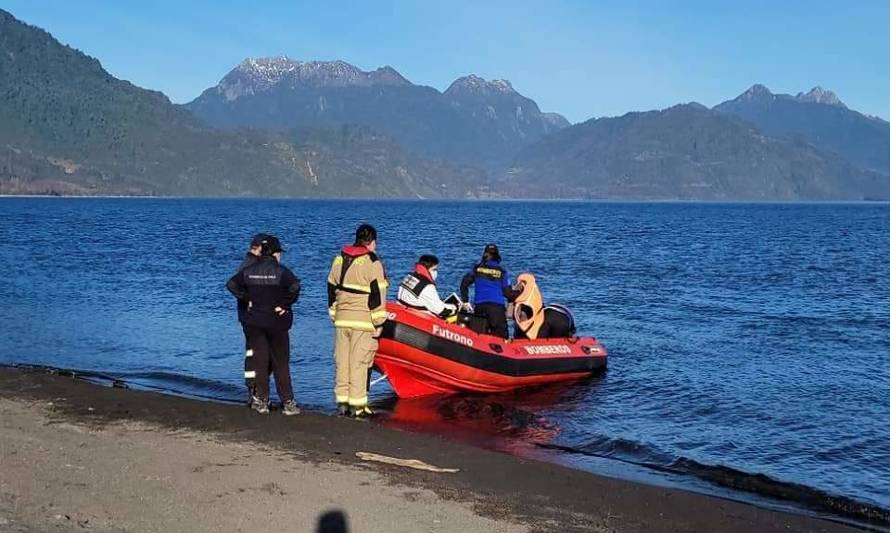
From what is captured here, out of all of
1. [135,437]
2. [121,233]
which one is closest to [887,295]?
[135,437]

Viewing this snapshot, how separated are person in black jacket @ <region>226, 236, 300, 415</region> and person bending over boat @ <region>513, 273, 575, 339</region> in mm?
5366

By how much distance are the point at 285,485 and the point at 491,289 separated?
7.62 metres

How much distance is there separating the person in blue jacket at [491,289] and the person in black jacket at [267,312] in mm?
4471

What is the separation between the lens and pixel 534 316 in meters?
15.8

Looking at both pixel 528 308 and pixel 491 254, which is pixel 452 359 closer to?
pixel 491 254

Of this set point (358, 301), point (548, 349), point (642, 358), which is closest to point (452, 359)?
point (548, 349)

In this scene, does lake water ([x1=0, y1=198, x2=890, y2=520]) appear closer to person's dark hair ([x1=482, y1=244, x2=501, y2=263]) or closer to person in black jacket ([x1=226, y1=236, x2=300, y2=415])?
person in black jacket ([x1=226, y1=236, x2=300, y2=415])

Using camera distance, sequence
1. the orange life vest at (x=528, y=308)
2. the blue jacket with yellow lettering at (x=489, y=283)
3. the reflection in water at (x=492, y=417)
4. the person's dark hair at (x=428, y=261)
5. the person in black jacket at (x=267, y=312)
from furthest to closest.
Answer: the orange life vest at (x=528, y=308) → the blue jacket with yellow lettering at (x=489, y=283) → the person's dark hair at (x=428, y=261) → the reflection in water at (x=492, y=417) → the person in black jacket at (x=267, y=312)

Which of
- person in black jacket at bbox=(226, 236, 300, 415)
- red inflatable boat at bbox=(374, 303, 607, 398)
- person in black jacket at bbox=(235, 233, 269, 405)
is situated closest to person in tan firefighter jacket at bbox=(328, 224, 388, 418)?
person in black jacket at bbox=(226, 236, 300, 415)

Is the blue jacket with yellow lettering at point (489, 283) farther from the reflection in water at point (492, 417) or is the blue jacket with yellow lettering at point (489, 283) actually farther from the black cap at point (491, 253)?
the reflection in water at point (492, 417)

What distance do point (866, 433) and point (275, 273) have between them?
7.42 meters

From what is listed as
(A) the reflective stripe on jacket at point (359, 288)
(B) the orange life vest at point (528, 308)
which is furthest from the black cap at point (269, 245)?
(B) the orange life vest at point (528, 308)

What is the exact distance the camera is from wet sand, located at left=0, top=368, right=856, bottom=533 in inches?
264

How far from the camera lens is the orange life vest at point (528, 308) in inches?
606
